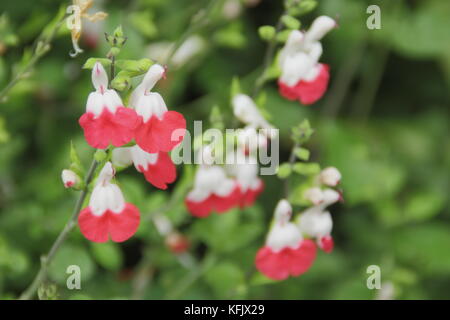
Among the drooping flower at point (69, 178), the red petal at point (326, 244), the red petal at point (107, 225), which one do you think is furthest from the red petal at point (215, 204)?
the drooping flower at point (69, 178)

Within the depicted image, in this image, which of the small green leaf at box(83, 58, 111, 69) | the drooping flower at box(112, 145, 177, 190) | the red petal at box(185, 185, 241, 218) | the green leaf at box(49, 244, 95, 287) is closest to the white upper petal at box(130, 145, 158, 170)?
the drooping flower at box(112, 145, 177, 190)

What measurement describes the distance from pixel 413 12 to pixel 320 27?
4.70 feet

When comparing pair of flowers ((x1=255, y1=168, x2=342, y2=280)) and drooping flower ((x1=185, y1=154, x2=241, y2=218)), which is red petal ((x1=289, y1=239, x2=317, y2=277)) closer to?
pair of flowers ((x1=255, y1=168, x2=342, y2=280))

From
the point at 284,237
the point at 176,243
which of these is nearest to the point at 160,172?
the point at 284,237

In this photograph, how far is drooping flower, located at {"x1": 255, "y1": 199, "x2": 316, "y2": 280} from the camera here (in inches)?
63.7

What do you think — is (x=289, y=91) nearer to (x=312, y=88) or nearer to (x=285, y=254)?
(x=312, y=88)

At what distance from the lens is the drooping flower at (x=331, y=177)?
5.12 feet

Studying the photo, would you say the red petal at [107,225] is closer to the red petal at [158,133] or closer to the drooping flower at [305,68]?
the red petal at [158,133]

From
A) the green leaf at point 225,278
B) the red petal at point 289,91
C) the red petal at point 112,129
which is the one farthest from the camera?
the green leaf at point 225,278

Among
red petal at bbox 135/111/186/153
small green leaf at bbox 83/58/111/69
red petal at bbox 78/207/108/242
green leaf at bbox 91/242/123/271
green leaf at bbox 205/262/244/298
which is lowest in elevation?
red petal at bbox 78/207/108/242

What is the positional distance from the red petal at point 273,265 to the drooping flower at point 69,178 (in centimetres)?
49

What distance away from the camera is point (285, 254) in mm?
1623

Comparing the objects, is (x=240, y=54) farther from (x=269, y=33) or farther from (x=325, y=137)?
(x=269, y=33)

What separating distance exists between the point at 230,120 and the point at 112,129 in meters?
0.63
